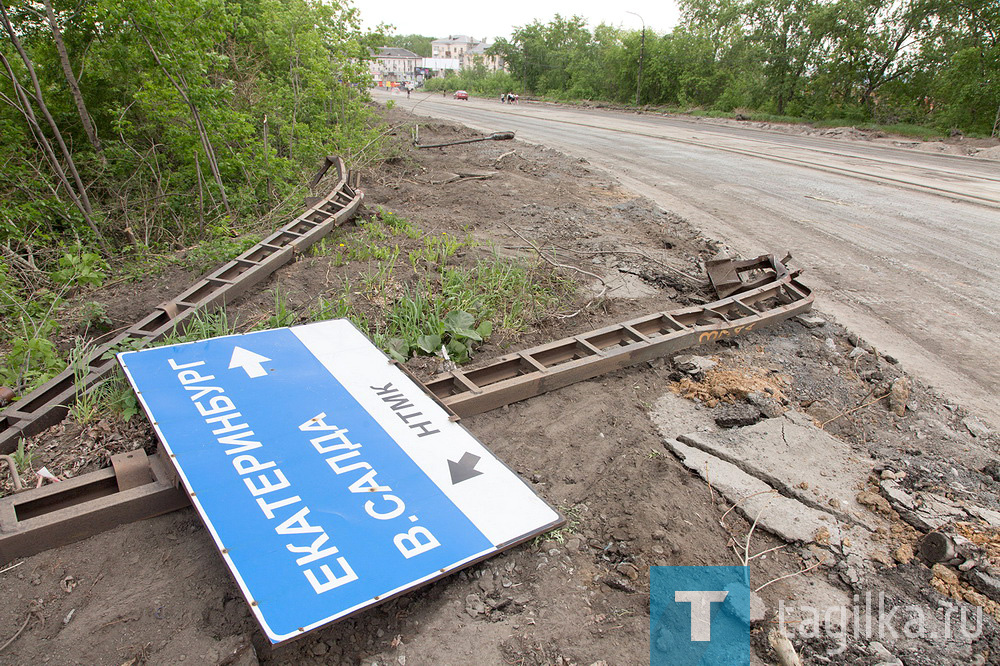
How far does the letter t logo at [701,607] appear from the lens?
7.55 feet

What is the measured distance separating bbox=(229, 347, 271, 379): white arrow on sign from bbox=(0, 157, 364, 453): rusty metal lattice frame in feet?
3.03

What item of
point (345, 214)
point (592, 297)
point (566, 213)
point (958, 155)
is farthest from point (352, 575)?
point (958, 155)

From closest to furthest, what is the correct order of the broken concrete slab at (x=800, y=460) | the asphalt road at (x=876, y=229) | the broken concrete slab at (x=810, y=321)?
the broken concrete slab at (x=800, y=460) → the asphalt road at (x=876, y=229) → the broken concrete slab at (x=810, y=321)

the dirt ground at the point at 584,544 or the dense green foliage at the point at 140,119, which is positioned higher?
the dense green foliage at the point at 140,119

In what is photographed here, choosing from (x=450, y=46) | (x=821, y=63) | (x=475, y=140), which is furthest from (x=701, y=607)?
(x=450, y=46)

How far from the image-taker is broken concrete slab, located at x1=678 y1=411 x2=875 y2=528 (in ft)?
10.1

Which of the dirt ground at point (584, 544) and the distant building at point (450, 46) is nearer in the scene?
the dirt ground at point (584, 544)

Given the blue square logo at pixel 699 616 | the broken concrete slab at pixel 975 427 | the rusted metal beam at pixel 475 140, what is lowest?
the blue square logo at pixel 699 616

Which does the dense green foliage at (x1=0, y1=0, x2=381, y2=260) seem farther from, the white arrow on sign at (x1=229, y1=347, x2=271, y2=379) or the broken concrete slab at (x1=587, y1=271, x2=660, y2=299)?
the broken concrete slab at (x1=587, y1=271, x2=660, y2=299)

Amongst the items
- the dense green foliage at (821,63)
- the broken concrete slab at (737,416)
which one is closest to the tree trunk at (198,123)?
the broken concrete slab at (737,416)

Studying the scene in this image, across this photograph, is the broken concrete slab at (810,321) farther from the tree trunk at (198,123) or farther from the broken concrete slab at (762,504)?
the tree trunk at (198,123)

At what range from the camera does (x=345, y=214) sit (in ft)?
23.4

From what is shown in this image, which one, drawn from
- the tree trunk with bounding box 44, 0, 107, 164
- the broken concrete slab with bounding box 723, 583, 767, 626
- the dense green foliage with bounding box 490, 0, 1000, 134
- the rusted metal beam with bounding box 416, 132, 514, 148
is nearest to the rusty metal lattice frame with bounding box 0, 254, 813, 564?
the broken concrete slab with bounding box 723, 583, 767, 626

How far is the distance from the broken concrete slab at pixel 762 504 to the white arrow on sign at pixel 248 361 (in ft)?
8.13
